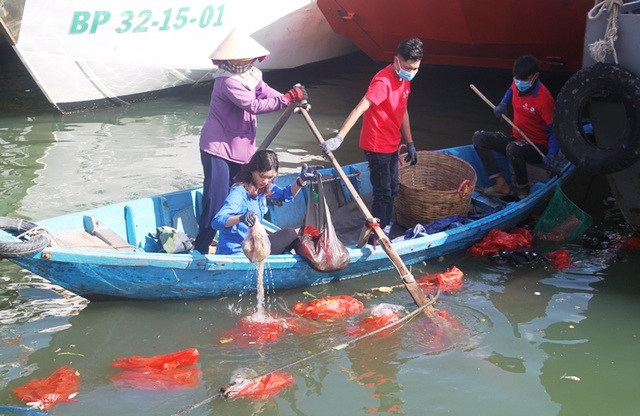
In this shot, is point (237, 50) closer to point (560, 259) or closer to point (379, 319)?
point (379, 319)

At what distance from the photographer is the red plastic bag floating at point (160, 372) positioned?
4.77 meters

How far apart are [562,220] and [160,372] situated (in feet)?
13.4

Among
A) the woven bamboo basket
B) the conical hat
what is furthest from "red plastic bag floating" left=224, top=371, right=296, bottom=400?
the woven bamboo basket

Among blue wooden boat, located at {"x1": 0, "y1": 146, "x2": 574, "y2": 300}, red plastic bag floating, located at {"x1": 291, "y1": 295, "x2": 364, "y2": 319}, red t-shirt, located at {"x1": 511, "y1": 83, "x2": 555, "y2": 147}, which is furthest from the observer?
red t-shirt, located at {"x1": 511, "y1": 83, "x2": 555, "y2": 147}

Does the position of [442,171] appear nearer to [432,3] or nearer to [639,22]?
[639,22]

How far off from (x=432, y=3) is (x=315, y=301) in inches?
275

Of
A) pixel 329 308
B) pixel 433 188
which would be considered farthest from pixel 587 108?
pixel 329 308

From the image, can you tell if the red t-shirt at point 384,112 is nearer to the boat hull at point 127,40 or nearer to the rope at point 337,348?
the rope at point 337,348

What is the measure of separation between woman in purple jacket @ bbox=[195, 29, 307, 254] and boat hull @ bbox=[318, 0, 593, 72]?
6152 mm

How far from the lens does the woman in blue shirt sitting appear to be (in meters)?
5.41

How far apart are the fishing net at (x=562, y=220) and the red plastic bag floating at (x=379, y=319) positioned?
6.77 ft

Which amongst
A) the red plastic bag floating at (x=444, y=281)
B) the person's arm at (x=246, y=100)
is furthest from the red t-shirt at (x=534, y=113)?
the person's arm at (x=246, y=100)

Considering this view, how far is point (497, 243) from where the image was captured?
22.4 feet

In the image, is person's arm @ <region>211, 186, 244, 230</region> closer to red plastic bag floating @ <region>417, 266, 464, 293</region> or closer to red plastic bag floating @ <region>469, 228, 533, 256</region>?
red plastic bag floating @ <region>417, 266, 464, 293</region>
